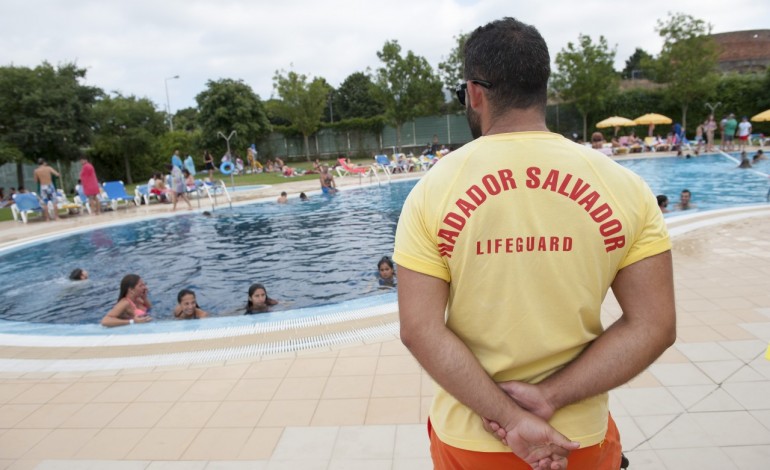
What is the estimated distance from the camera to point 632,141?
2369 cm

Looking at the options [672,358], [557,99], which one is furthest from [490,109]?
[557,99]

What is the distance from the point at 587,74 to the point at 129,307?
27.0 meters

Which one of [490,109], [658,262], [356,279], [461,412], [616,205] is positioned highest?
[490,109]

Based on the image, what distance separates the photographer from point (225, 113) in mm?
30250

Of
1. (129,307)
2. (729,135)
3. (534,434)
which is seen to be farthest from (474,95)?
(729,135)

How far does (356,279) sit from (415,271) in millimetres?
6911

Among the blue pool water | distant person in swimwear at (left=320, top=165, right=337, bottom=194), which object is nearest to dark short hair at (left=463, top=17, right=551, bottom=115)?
the blue pool water

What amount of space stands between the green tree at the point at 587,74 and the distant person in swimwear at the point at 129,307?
26358mm

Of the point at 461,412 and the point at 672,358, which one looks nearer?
the point at 461,412

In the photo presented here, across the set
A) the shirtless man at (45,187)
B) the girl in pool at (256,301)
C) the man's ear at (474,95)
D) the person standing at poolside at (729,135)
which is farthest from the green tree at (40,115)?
the person standing at poolside at (729,135)

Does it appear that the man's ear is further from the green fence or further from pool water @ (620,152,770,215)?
the green fence

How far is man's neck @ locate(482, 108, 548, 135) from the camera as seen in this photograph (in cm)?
118

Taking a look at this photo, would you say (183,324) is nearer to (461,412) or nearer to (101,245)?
(461,412)

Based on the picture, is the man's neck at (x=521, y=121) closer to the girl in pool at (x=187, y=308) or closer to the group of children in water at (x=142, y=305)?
the group of children in water at (x=142, y=305)
